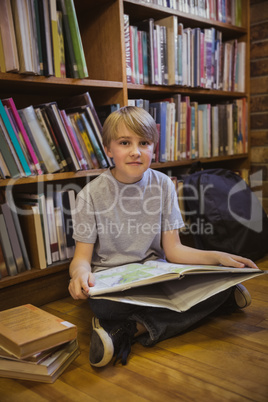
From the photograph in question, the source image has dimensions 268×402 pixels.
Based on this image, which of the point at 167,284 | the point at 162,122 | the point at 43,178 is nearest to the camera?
the point at 167,284

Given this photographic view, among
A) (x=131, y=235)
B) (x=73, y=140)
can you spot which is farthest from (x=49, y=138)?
(x=131, y=235)

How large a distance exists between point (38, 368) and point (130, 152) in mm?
634

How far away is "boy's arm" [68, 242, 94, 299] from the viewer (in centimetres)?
102

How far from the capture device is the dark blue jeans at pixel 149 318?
106cm

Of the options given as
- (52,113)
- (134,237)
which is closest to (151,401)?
(134,237)

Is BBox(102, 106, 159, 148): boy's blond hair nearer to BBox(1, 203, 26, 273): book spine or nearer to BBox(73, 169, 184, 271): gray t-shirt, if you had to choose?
BBox(73, 169, 184, 271): gray t-shirt

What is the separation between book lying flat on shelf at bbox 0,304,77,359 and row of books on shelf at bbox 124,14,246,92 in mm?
1050

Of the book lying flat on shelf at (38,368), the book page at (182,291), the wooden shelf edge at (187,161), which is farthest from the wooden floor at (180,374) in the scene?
the wooden shelf edge at (187,161)

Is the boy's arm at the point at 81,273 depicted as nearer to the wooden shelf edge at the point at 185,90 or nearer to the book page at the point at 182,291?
the book page at the point at 182,291

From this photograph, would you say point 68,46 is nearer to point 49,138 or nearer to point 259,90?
point 49,138

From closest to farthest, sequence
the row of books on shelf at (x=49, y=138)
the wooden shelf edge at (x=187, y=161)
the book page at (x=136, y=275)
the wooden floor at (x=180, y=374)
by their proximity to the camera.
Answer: the wooden floor at (x=180, y=374) < the book page at (x=136, y=275) < the row of books on shelf at (x=49, y=138) < the wooden shelf edge at (x=187, y=161)

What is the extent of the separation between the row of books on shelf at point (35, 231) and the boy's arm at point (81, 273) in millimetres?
220

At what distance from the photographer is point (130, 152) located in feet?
3.85

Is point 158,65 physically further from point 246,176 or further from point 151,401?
point 151,401
